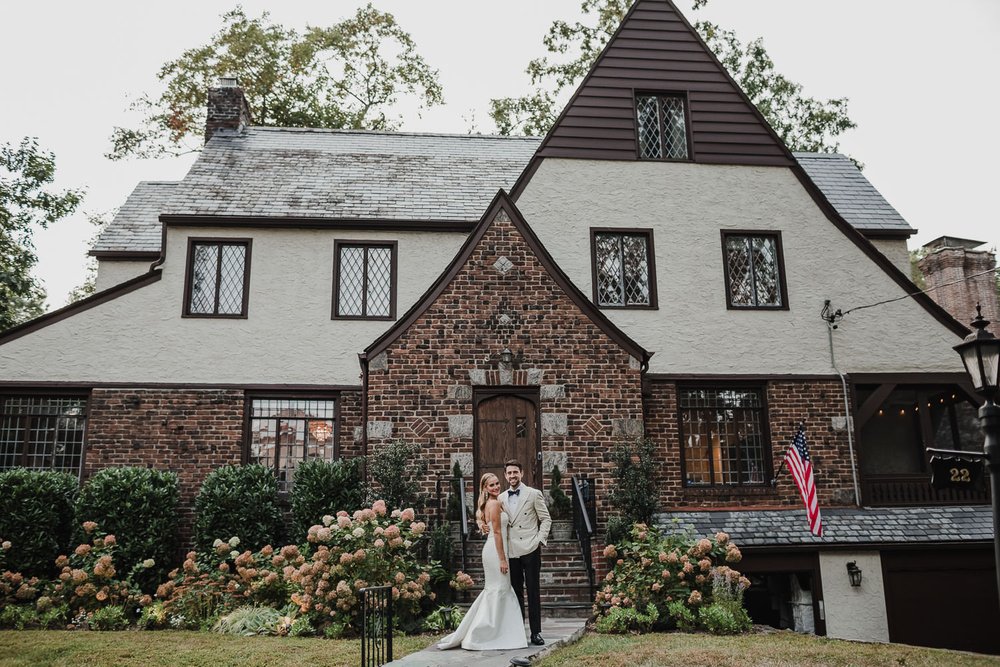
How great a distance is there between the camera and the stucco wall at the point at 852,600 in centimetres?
1319

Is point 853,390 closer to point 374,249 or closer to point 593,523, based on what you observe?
point 593,523

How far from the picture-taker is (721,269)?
15.5m

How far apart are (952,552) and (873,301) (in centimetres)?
463

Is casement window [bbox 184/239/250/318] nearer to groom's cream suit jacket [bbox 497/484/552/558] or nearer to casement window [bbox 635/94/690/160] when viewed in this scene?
casement window [bbox 635/94/690/160]

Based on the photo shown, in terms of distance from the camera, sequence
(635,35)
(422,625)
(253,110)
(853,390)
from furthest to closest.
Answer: (253,110)
(635,35)
(853,390)
(422,625)

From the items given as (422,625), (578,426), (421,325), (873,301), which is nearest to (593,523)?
(578,426)

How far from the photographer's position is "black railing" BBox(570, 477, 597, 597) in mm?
10883

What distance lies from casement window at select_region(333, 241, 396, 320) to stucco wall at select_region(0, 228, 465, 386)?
0.46ft

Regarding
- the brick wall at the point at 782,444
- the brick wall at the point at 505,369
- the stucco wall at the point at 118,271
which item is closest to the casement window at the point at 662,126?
the brick wall at the point at 505,369

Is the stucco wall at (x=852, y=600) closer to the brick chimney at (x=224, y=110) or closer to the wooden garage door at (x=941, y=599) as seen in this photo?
the wooden garage door at (x=941, y=599)

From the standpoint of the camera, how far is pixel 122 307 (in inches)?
583

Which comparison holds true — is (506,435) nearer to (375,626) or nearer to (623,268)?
(623,268)

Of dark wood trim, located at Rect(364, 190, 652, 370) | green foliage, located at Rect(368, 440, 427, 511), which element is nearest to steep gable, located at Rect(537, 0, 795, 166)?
dark wood trim, located at Rect(364, 190, 652, 370)

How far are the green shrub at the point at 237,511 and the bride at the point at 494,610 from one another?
5648 mm
